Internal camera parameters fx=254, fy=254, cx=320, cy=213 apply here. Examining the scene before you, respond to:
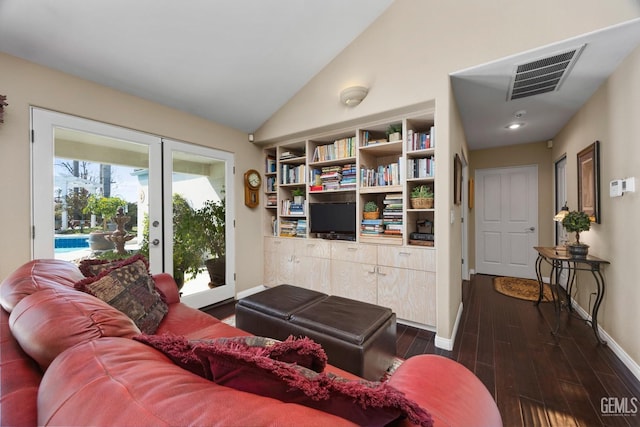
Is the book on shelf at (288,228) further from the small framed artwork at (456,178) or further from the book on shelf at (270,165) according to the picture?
the small framed artwork at (456,178)

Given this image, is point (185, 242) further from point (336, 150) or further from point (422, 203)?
point (422, 203)

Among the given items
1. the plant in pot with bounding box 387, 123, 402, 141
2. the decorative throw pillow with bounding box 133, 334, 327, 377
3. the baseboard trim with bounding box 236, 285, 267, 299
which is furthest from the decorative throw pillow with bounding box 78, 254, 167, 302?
the plant in pot with bounding box 387, 123, 402, 141

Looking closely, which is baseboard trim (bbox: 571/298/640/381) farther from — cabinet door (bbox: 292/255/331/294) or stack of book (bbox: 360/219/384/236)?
cabinet door (bbox: 292/255/331/294)

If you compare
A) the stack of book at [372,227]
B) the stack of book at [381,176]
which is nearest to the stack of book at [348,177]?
the stack of book at [381,176]

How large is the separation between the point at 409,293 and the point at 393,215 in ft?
2.72

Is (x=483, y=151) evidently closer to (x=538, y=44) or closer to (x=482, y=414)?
(x=538, y=44)

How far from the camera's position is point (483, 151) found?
472cm

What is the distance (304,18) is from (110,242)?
280 cm

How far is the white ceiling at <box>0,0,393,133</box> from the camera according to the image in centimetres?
181

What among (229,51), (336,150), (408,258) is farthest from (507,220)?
(229,51)

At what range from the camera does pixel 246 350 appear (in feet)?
2.17

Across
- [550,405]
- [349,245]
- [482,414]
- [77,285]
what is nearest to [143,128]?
[77,285]

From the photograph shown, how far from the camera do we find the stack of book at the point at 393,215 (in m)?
2.77

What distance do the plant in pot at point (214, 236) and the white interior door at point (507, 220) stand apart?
4.46 meters
